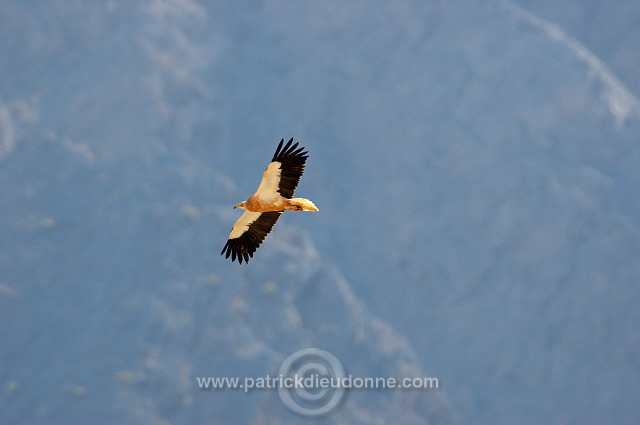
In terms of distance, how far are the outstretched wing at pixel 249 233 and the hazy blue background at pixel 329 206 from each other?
28436 mm

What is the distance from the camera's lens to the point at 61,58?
211 feet

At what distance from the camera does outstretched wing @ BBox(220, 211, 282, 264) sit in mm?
23797

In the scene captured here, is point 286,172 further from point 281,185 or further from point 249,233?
point 249,233

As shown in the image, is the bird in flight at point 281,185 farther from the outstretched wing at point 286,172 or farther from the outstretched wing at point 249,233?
the outstretched wing at point 249,233

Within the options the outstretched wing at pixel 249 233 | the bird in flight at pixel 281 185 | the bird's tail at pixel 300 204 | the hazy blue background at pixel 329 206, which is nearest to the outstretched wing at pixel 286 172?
the bird in flight at pixel 281 185

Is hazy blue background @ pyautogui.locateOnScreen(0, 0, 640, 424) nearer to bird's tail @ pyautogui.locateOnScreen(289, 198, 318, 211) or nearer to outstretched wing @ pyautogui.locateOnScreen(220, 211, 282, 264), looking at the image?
outstretched wing @ pyautogui.locateOnScreen(220, 211, 282, 264)

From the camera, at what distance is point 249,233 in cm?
2395

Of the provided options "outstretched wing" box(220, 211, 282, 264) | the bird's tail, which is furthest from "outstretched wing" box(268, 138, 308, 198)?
"outstretched wing" box(220, 211, 282, 264)

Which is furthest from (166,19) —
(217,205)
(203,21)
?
(217,205)

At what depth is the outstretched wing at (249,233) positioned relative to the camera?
78.1ft

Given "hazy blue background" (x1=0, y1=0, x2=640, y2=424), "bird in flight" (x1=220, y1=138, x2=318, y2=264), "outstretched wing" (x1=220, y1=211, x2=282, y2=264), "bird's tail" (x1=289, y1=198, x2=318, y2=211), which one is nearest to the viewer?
"bird's tail" (x1=289, y1=198, x2=318, y2=211)

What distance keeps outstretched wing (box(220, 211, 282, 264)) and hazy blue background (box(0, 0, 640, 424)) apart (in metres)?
28.4

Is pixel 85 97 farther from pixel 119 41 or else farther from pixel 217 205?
pixel 217 205

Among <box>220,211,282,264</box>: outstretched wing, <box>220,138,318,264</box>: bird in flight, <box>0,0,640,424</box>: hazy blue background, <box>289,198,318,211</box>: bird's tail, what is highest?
<box>0,0,640,424</box>: hazy blue background
